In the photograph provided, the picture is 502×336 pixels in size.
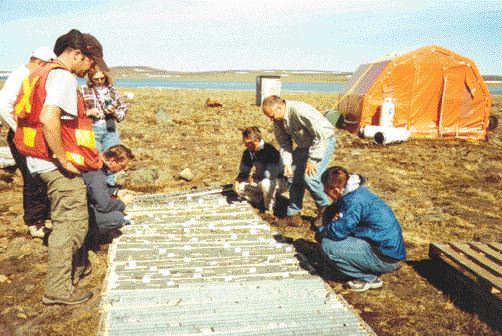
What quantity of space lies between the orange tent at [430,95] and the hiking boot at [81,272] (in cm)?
1090

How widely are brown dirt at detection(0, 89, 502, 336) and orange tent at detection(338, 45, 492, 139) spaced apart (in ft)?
2.58

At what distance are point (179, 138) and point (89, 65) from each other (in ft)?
29.1

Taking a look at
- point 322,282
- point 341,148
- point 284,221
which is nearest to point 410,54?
point 341,148

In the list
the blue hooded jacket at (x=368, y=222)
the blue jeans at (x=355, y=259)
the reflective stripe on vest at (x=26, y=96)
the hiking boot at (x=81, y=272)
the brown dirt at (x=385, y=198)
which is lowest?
the brown dirt at (x=385, y=198)

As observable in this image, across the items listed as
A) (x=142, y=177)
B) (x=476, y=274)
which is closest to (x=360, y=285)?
(x=476, y=274)

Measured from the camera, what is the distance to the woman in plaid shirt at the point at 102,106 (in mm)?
5855

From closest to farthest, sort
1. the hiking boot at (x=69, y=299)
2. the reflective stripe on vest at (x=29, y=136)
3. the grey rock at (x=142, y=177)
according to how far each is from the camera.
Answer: the reflective stripe on vest at (x=29, y=136) < the hiking boot at (x=69, y=299) < the grey rock at (x=142, y=177)

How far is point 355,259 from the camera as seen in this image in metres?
4.05

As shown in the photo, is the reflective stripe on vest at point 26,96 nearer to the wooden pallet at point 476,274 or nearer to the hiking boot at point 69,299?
the hiking boot at point 69,299

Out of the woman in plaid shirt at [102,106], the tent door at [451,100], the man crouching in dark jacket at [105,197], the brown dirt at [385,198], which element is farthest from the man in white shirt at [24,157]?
the tent door at [451,100]

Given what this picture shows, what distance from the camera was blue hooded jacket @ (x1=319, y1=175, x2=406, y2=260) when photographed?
155 inches

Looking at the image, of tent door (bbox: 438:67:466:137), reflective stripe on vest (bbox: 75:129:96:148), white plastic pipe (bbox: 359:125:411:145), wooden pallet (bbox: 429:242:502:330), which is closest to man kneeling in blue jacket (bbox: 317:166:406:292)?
wooden pallet (bbox: 429:242:502:330)

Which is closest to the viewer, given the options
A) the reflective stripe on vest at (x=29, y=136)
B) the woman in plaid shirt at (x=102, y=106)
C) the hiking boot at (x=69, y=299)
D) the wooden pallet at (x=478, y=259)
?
the reflective stripe on vest at (x=29, y=136)

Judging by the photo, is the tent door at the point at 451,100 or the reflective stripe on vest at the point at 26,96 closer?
the reflective stripe on vest at the point at 26,96
